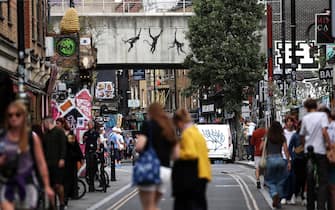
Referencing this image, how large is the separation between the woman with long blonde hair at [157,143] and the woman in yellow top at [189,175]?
7.4 inches

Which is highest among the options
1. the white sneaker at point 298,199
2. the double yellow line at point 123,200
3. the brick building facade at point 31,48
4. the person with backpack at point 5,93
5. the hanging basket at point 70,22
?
the hanging basket at point 70,22

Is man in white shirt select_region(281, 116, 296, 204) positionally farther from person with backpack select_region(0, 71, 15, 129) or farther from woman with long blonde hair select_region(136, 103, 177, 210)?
woman with long blonde hair select_region(136, 103, 177, 210)

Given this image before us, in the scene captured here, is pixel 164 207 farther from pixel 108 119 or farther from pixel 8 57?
pixel 108 119

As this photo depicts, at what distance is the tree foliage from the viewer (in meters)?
49.7

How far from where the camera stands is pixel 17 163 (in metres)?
10.5

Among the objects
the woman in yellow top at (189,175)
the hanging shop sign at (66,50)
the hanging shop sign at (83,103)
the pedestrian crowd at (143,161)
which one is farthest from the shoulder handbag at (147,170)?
the hanging shop sign at (66,50)

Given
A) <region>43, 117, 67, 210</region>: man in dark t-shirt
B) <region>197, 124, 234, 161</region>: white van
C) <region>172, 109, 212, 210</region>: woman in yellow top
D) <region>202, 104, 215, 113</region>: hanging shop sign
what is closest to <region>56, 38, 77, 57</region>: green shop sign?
<region>43, 117, 67, 210</region>: man in dark t-shirt

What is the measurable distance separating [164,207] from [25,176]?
9.00 m

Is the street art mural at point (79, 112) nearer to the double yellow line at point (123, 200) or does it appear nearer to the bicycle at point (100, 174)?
the bicycle at point (100, 174)

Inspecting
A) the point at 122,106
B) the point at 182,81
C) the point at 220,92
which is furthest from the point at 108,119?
the point at 122,106

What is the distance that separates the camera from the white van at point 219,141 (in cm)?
4769

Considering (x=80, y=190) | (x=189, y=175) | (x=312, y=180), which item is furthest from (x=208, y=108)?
(x=189, y=175)

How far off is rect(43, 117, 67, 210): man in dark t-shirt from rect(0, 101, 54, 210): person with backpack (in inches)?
193

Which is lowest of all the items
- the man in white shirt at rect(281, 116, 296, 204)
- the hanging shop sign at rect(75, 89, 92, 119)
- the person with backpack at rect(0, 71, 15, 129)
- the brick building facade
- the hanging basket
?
the man in white shirt at rect(281, 116, 296, 204)
